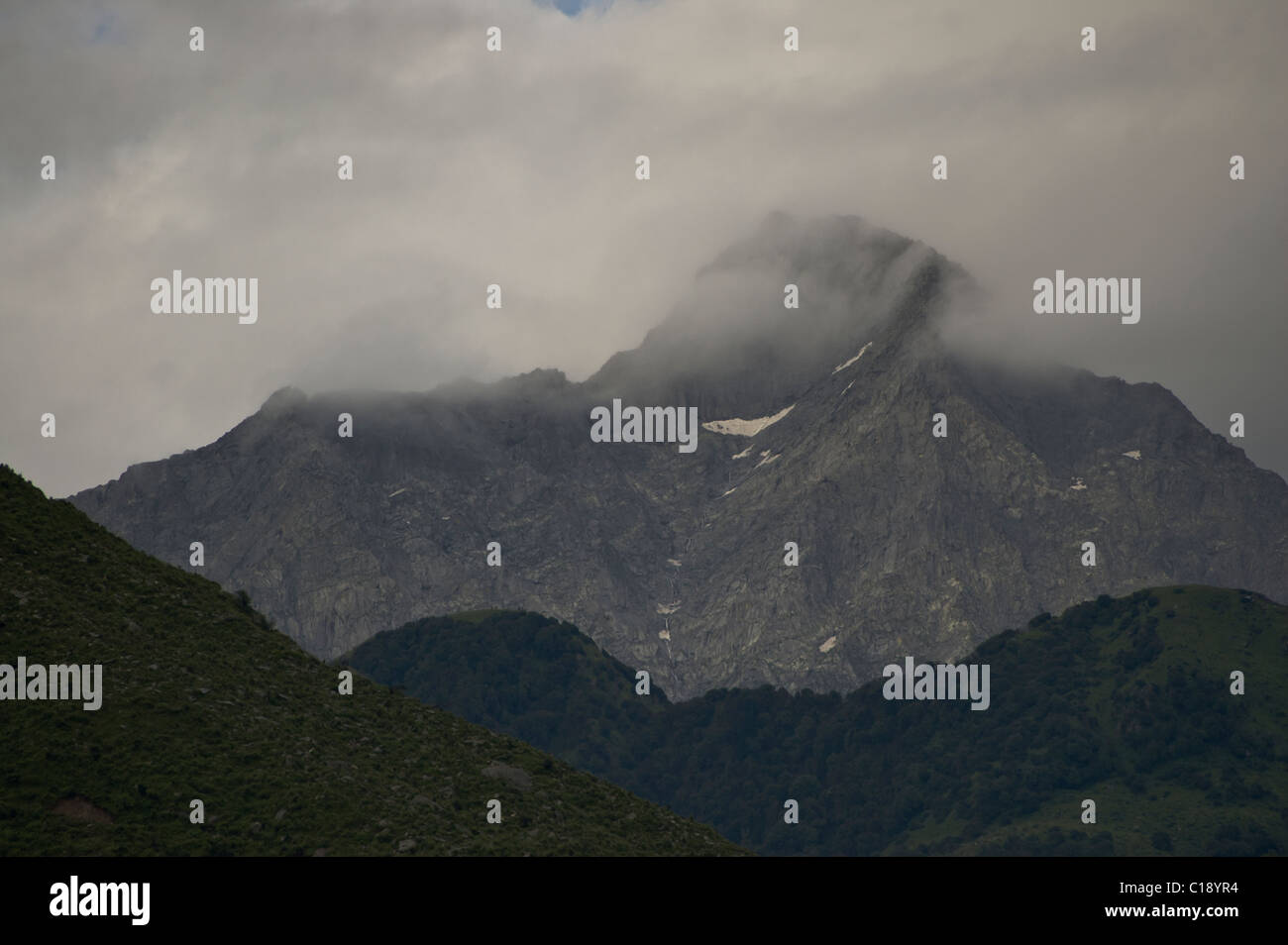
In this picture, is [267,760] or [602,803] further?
[602,803]

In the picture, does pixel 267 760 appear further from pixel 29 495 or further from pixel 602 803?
pixel 29 495
